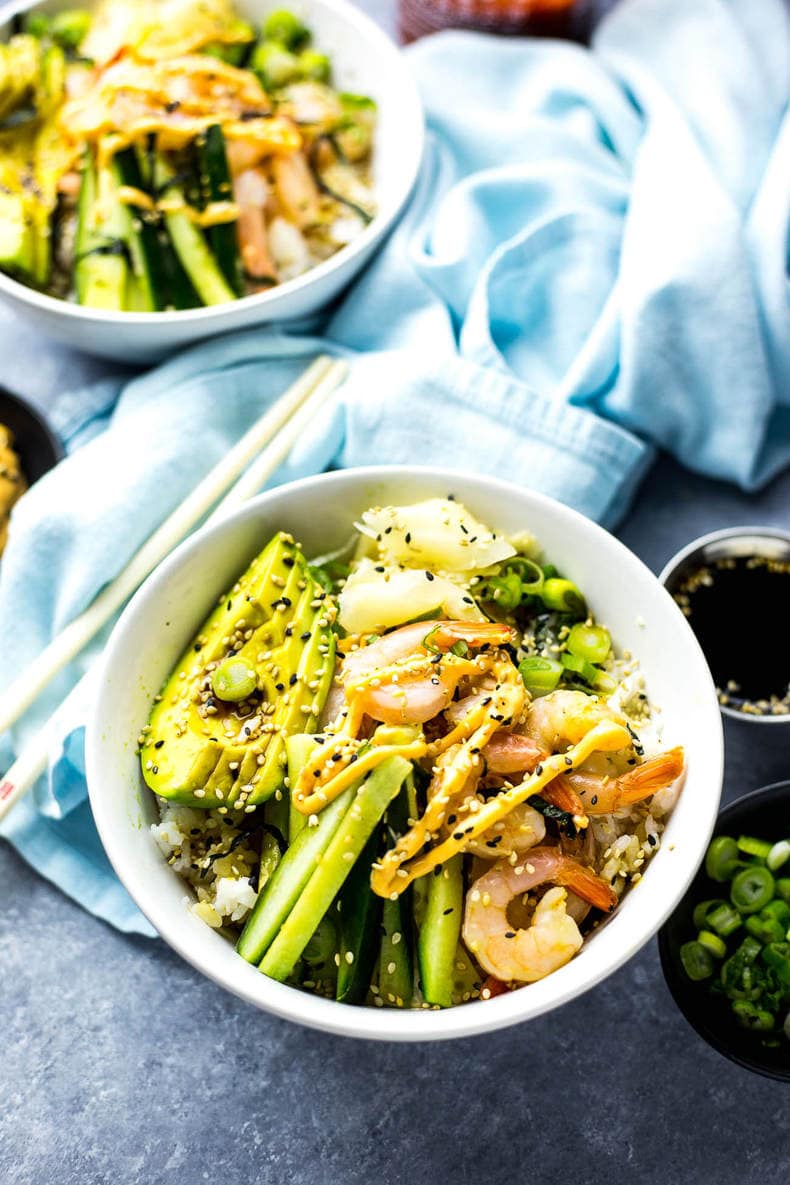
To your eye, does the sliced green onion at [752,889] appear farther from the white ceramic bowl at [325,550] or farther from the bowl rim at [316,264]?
the bowl rim at [316,264]

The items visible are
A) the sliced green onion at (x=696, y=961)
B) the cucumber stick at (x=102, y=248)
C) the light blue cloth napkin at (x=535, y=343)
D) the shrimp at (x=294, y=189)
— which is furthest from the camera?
the shrimp at (x=294, y=189)

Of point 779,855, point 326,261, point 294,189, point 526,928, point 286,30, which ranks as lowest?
point 779,855

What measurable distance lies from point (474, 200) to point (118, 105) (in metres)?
0.86

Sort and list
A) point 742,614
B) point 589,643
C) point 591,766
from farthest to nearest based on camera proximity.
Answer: point 742,614 → point 589,643 → point 591,766

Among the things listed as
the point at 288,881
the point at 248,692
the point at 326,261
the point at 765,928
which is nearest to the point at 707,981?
the point at 765,928

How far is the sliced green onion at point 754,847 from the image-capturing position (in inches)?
91.3

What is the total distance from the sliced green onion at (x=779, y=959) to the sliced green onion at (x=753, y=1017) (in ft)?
0.25

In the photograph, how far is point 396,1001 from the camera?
6.21 ft

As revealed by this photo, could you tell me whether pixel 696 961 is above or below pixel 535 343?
below

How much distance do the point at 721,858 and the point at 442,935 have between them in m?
0.77

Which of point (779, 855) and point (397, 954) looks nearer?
point (397, 954)

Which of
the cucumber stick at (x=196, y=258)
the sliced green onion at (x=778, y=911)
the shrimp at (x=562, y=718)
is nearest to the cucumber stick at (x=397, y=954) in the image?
the shrimp at (x=562, y=718)

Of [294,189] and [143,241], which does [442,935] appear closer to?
[143,241]

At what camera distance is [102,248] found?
2.64m
